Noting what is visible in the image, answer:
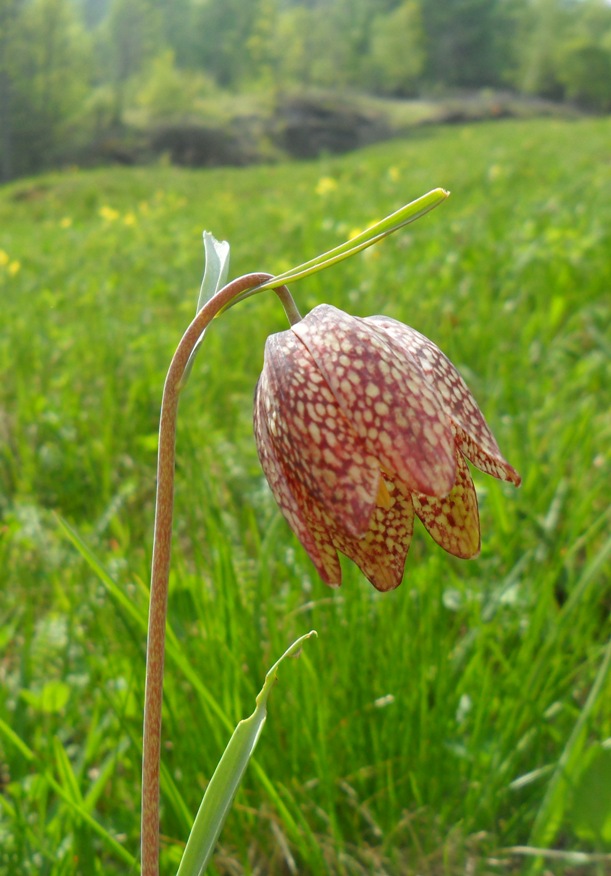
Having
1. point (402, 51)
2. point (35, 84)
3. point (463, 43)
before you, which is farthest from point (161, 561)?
point (463, 43)

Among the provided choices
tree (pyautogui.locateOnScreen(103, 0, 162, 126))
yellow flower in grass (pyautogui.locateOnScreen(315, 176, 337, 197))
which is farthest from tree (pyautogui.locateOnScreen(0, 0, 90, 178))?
yellow flower in grass (pyautogui.locateOnScreen(315, 176, 337, 197))

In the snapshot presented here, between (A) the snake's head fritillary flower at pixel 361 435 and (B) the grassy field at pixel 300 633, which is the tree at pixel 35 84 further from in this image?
(A) the snake's head fritillary flower at pixel 361 435

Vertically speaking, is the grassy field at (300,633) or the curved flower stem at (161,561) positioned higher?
the curved flower stem at (161,561)

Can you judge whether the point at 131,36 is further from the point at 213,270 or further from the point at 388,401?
the point at 388,401

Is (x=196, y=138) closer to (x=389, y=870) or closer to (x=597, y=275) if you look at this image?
(x=597, y=275)

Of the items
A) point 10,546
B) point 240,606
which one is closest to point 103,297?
point 10,546

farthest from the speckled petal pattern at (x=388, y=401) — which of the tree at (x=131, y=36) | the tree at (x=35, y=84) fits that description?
the tree at (x=131, y=36)
